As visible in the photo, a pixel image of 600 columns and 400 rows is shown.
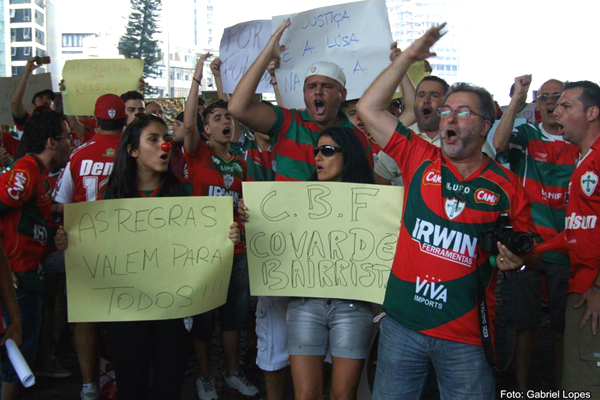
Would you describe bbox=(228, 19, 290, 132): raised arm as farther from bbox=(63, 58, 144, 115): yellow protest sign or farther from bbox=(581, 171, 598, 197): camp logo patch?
bbox=(63, 58, 144, 115): yellow protest sign

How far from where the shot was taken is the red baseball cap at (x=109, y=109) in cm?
519

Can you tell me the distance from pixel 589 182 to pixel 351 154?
1308 mm

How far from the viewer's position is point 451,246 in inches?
120

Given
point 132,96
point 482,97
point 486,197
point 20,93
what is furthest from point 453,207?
point 20,93

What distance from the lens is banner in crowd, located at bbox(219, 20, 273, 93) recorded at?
5.41 m

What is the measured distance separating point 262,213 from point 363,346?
36.3 inches

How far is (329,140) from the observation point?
12.6 ft

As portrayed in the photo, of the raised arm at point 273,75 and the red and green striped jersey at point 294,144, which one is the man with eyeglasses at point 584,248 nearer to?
the red and green striped jersey at point 294,144

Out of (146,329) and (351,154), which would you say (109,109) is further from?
(351,154)

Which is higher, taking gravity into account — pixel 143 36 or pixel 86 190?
pixel 143 36

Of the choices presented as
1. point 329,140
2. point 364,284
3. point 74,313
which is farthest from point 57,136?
point 364,284

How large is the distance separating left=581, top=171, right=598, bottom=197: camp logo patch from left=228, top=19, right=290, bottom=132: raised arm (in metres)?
1.82

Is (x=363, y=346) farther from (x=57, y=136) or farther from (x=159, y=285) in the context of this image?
(x=57, y=136)

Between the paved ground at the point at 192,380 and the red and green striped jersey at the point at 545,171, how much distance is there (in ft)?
4.27
